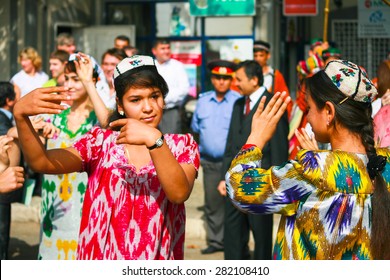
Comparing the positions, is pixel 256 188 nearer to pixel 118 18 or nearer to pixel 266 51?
pixel 266 51

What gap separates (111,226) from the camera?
4395 mm

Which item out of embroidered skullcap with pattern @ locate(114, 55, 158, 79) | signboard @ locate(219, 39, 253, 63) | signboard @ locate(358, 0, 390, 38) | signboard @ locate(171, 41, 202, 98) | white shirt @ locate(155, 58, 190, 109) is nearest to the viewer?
embroidered skullcap with pattern @ locate(114, 55, 158, 79)

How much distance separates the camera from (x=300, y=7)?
42.6ft

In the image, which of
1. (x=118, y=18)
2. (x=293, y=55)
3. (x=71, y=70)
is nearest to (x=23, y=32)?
(x=118, y=18)

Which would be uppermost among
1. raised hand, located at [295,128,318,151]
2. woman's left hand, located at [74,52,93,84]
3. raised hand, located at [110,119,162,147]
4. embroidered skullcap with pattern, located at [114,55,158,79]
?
embroidered skullcap with pattern, located at [114,55,158,79]

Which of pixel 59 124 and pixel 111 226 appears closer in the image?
pixel 111 226

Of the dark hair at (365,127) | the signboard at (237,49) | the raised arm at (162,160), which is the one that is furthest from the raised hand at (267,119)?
the signboard at (237,49)

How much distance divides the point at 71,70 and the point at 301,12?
667cm

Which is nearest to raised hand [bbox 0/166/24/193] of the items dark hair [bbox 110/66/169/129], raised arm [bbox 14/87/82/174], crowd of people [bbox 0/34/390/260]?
crowd of people [bbox 0/34/390/260]

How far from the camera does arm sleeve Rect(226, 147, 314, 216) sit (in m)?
3.84

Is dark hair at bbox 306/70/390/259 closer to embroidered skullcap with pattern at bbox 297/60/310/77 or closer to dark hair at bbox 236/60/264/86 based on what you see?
dark hair at bbox 236/60/264/86

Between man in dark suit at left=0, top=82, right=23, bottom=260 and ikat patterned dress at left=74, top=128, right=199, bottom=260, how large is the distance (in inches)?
143

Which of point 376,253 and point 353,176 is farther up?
point 353,176

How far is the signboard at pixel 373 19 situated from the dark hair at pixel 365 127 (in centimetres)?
860
